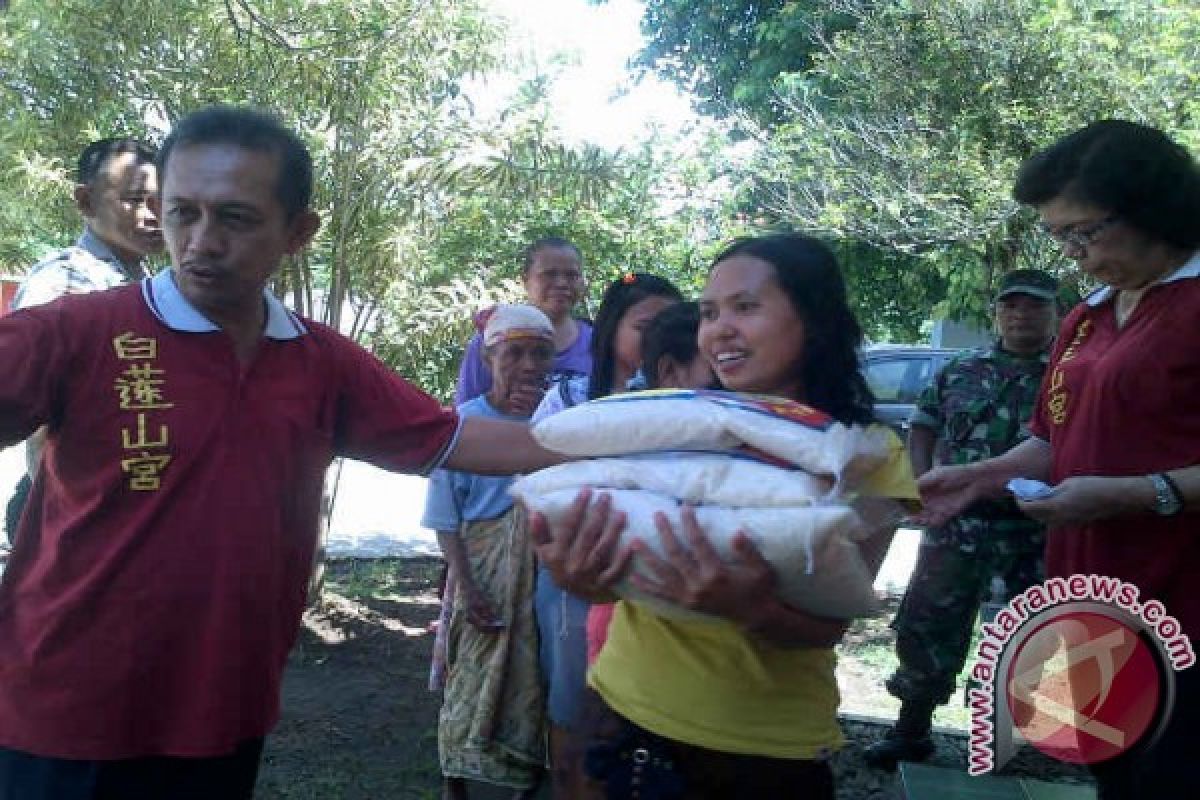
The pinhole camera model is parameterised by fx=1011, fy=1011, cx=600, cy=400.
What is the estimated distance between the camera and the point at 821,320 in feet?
6.23

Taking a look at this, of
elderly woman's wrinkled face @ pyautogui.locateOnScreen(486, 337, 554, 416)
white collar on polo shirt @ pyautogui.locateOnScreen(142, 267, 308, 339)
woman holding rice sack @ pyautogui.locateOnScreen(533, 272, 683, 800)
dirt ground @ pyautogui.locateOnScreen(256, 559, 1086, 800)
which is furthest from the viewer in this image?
dirt ground @ pyautogui.locateOnScreen(256, 559, 1086, 800)

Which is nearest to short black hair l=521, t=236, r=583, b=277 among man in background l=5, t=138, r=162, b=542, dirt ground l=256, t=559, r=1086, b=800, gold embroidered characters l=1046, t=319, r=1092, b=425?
man in background l=5, t=138, r=162, b=542

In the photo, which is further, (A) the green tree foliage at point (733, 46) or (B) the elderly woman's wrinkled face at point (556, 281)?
(A) the green tree foliage at point (733, 46)

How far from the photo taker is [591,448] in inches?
66.8

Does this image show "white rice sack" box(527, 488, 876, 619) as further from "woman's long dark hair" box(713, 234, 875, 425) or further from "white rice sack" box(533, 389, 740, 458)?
"woman's long dark hair" box(713, 234, 875, 425)

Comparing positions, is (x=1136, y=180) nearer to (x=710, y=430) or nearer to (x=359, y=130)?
(x=710, y=430)

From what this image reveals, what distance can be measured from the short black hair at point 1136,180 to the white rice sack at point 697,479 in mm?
1157

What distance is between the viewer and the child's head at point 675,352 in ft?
8.75

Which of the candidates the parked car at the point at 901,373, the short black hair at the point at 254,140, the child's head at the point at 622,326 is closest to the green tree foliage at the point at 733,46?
the parked car at the point at 901,373

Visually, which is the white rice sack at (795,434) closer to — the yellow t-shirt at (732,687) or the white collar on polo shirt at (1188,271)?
the yellow t-shirt at (732,687)

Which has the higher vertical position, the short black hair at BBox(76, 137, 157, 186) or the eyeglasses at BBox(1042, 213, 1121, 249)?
the short black hair at BBox(76, 137, 157, 186)

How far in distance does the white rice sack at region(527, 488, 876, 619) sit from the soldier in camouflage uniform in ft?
8.45

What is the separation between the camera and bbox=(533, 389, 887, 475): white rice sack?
1530mm

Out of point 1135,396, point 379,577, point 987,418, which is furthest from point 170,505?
point 379,577
